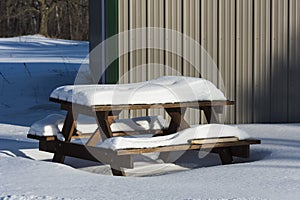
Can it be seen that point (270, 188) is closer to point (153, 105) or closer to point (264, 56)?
point (153, 105)

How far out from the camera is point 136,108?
27.2 ft

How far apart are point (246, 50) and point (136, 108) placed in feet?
12.0

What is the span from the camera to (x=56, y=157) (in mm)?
8867

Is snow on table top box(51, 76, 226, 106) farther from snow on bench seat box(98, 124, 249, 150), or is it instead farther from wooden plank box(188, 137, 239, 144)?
wooden plank box(188, 137, 239, 144)

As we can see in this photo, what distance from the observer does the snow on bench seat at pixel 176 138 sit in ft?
25.8

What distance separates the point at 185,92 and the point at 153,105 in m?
0.56

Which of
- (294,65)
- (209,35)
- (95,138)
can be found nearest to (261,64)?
(294,65)

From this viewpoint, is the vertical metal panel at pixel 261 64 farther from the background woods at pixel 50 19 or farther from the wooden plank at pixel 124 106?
the background woods at pixel 50 19

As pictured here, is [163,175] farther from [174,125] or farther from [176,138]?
[174,125]

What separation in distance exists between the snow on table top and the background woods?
2803 cm

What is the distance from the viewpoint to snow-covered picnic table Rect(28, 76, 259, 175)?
7.98m

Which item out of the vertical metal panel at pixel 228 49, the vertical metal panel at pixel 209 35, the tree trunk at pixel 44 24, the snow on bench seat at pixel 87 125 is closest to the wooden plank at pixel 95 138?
Answer: the snow on bench seat at pixel 87 125

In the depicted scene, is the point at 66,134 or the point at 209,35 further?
the point at 209,35

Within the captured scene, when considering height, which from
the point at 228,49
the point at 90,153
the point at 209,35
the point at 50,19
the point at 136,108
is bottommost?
the point at 90,153
